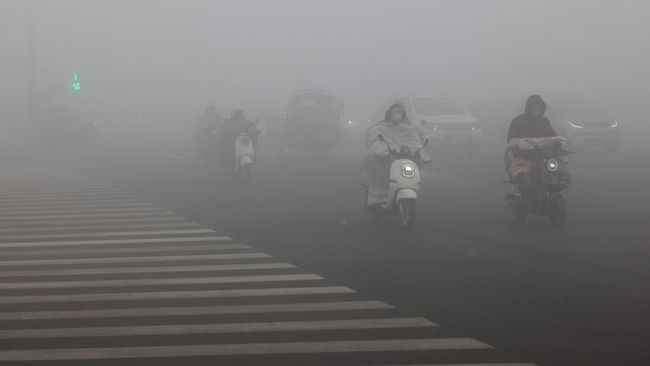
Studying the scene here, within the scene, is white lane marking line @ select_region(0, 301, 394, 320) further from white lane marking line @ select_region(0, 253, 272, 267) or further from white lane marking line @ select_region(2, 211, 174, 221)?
white lane marking line @ select_region(2, 211, 174, 221)

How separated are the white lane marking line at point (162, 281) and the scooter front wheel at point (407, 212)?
369cm

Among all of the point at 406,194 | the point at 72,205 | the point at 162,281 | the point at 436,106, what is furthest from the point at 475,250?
the point at 436,106

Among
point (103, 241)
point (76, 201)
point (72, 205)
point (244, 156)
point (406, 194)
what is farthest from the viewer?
point (244, 156)

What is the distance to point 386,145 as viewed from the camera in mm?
13617

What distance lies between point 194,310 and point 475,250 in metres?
4.24

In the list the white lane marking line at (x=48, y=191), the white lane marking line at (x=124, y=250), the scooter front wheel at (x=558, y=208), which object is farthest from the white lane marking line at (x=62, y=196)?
the scooter front wheel at (x=558, y=208)

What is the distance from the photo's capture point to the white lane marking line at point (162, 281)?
30.2 feet

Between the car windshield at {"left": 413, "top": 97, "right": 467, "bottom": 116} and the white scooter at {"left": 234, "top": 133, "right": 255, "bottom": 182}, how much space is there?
8992 mm

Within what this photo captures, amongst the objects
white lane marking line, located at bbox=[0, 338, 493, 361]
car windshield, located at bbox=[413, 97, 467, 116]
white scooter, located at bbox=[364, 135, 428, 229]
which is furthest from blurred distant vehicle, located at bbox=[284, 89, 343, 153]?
white lane marking line, located at bbox=[0, 338, 493, 361]

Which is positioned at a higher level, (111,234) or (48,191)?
(48,191)

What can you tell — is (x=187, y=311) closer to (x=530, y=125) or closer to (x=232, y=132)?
(x=530, y=125)

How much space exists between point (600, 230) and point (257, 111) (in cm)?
3124

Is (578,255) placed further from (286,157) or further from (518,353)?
(286,157)

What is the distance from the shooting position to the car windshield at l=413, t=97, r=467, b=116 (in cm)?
2992
